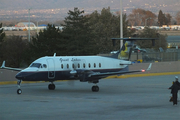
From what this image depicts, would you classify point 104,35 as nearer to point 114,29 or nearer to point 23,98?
point 114,29

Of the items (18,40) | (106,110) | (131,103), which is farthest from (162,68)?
(18,40)

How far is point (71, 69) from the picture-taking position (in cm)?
2759

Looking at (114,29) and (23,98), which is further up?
(114,29)

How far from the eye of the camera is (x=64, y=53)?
59.5 meters

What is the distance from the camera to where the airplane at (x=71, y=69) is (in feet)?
85.6

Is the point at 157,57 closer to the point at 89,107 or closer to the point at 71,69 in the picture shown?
the point at 71,69

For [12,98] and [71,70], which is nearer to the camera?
[12,98]

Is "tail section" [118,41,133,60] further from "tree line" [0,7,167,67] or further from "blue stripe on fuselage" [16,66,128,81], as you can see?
"tree line" [0,7,167,67]

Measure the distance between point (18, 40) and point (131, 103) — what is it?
60223 millimetres

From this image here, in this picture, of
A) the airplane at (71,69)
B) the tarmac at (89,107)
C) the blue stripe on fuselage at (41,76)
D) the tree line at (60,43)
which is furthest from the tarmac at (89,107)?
the tree line at (60,43)

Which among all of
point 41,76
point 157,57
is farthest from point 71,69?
point 157,57

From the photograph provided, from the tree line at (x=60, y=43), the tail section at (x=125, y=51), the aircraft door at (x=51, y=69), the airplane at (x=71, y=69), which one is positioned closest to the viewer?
the airplane at (x=71, y=69)

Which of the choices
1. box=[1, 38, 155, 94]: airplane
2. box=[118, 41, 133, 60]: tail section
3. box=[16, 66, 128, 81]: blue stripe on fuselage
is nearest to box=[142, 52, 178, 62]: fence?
box=[118, 41, 133, 60]: tail section

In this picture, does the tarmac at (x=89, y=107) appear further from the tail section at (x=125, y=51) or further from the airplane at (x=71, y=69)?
the tail section at (x=125, y=51)
